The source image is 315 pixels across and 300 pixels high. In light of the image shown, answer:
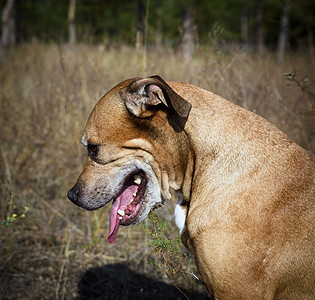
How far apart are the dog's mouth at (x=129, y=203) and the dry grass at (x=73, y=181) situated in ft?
2.14

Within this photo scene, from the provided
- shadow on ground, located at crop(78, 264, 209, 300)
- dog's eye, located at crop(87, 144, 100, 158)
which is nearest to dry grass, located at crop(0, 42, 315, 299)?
shadow on ground, located at crop(78, 264, 209, 300)

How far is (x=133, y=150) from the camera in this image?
2.10m

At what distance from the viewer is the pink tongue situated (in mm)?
2287

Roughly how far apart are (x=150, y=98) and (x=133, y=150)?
371 millimetres

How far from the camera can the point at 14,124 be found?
551 cm

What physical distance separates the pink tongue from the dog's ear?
609 mm

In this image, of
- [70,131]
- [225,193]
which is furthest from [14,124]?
[225,193]

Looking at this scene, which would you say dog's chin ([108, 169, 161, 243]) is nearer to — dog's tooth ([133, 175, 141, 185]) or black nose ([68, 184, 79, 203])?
dog's tooth ([133, 175, 141, 185])

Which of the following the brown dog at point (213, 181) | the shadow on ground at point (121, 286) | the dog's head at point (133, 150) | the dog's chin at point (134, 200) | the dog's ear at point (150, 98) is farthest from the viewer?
the shadow on ground at point (121, 286)

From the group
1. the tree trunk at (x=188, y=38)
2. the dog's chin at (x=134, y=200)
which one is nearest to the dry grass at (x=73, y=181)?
the tree trunk at (x=188, y=38)

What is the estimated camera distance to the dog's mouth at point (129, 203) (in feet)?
7.40

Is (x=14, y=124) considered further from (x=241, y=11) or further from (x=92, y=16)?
(x=241, y=11)

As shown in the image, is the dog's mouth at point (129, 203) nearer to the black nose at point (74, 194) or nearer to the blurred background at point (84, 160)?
the blurred background at point (84, 160)

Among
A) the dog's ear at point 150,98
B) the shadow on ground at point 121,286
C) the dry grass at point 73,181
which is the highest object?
the dog's ear at point 150,98
